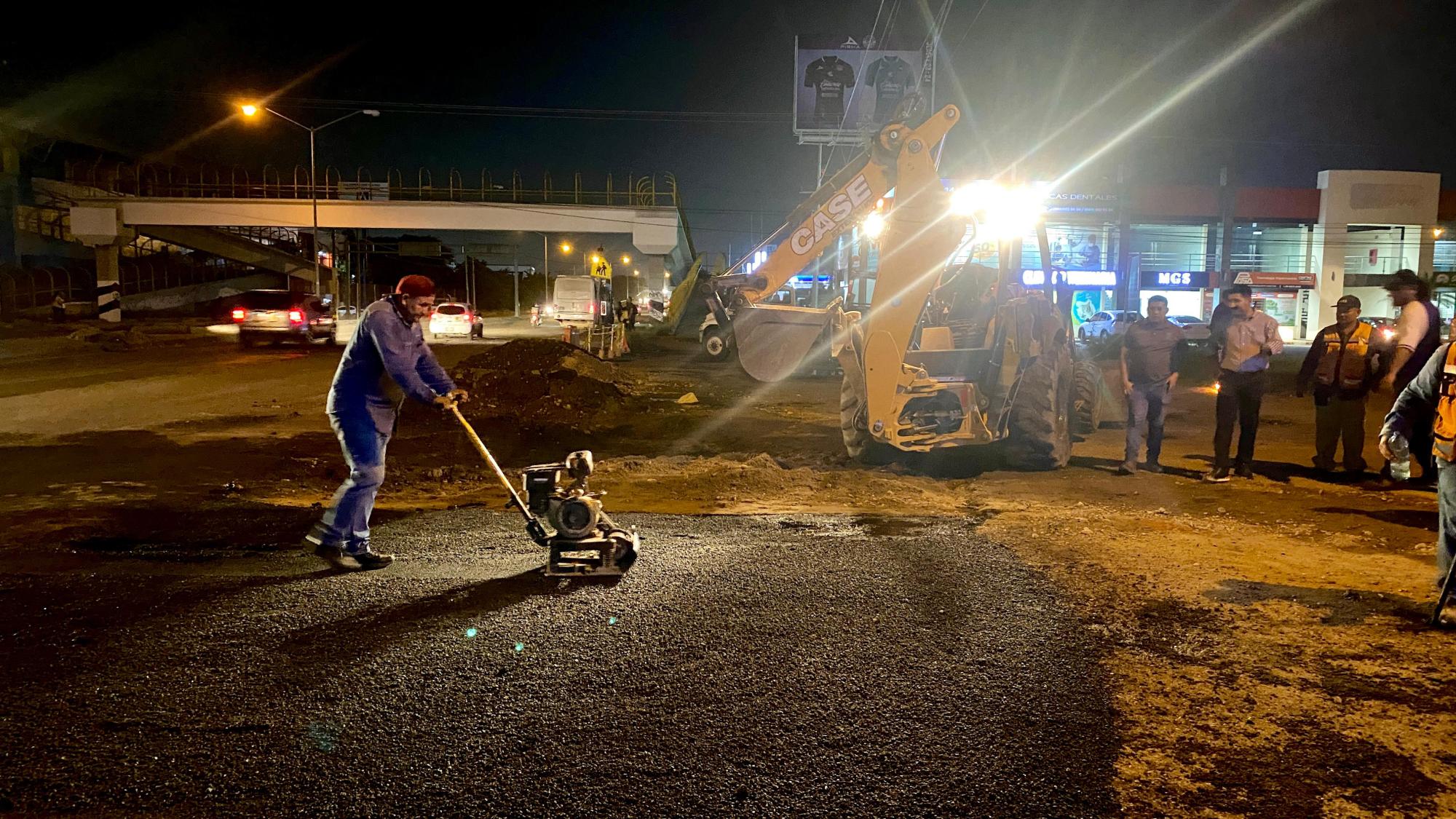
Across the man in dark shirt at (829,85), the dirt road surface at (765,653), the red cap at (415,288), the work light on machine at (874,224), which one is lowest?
the dirt road surface at (765,653)

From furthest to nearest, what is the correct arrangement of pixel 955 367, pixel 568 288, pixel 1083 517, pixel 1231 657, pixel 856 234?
pixel 568 288
pixel 856 234
pixel 955 367
pixel 1083 517
pixel 1231 657

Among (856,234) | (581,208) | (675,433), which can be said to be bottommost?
(675,433)

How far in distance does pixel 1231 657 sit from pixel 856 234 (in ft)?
24.0

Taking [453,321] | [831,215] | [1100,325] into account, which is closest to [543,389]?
[831,215]

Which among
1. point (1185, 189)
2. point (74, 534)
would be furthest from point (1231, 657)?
point (1185, 189)

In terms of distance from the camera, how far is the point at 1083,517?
303 inches

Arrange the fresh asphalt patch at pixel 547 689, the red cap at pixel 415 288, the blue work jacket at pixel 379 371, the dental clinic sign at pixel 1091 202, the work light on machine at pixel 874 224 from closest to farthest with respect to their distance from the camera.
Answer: the fresh asphalt patch at pixel 547 689 < the blue work jacket at pixel 379 371 < the red cap at pixel 415 288 < the work light on machine at pixel 874 224 < the dental clinic sign at pixel 1091 202

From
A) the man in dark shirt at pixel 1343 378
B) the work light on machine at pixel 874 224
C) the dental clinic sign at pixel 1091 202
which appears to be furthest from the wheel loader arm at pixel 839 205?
the dental clinic sign at pixel 1091 202

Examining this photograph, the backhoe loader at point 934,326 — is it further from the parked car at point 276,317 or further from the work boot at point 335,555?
the parked car at point 276,317

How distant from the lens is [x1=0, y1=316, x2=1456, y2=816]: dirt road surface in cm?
335

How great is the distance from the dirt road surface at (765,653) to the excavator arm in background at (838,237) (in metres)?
2.35

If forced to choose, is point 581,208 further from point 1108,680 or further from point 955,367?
point 1108,680

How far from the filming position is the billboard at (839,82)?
4150 centimetres

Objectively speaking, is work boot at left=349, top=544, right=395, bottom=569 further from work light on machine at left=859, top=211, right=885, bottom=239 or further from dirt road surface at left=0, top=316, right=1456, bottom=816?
work light on machine at left=859, top=211, right=885, bottom=239
